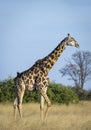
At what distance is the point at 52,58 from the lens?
54.8ft

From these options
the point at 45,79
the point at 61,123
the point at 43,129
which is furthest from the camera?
the point at 45,79

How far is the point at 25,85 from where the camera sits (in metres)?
16.1

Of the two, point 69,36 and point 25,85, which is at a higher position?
point 69,36

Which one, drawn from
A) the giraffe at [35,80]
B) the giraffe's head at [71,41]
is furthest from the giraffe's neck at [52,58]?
the giraffe's head at [71,41]

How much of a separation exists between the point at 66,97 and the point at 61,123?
1422cm

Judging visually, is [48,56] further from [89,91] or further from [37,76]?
[89,91]

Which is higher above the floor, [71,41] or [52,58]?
[71,41]

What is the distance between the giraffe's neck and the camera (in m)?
16.3

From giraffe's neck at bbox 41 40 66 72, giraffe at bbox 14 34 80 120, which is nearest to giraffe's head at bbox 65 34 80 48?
giraffe at bbox 14 34 80 120

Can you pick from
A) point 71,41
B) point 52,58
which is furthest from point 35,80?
point 71,41

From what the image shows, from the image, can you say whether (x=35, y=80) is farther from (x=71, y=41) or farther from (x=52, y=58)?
(x=71, y=41)

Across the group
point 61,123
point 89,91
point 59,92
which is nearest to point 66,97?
point 59,92

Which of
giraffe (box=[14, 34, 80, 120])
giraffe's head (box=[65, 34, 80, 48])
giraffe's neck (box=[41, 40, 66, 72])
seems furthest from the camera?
giraffe's head (box=[65, 34, 80, 48])

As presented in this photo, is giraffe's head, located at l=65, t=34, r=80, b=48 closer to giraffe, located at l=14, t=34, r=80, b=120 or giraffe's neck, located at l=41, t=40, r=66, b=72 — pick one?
giraffe, located at l=14, t=34, r=80, b=120
